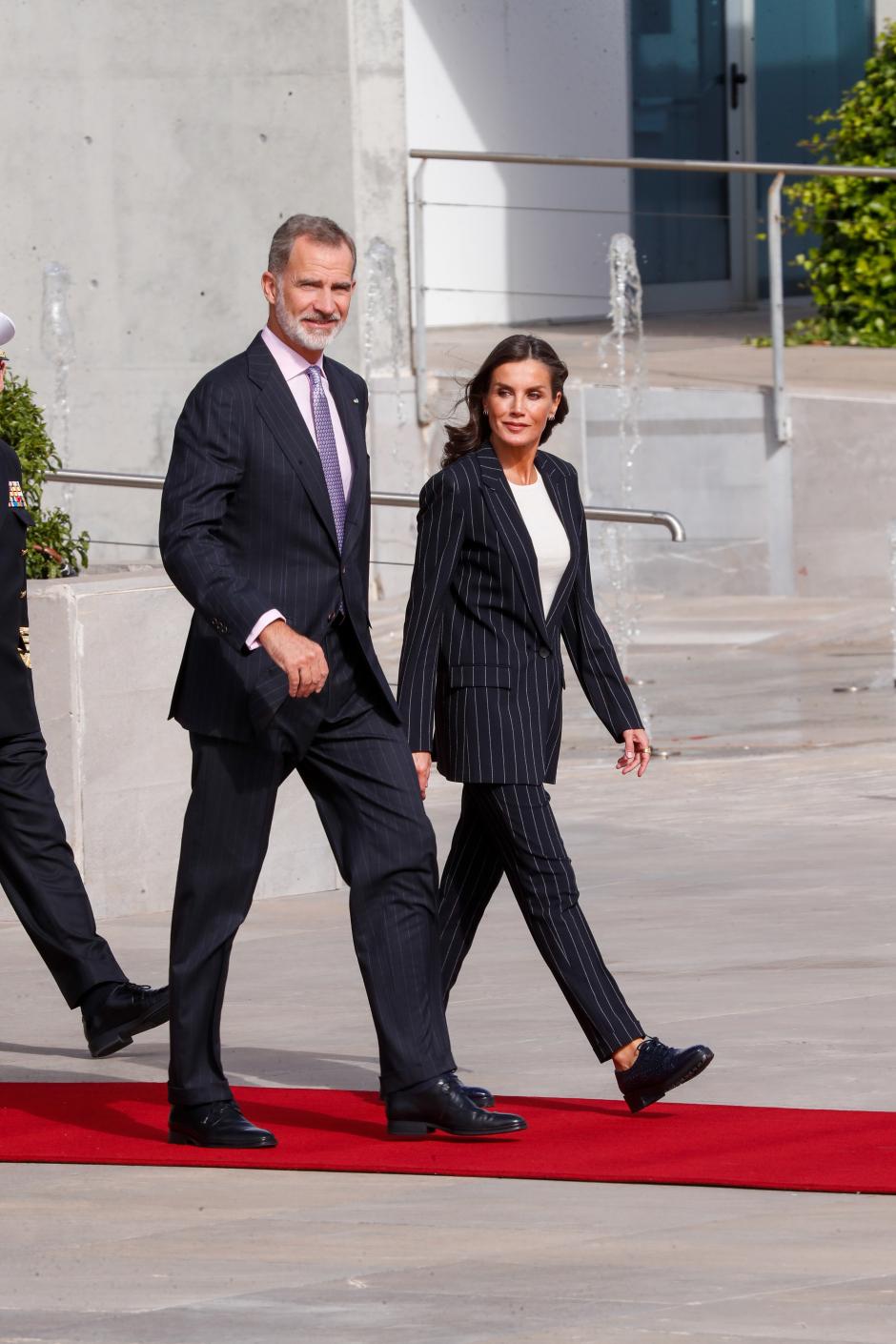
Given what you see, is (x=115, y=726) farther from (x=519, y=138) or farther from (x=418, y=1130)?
(x=519, y=138)

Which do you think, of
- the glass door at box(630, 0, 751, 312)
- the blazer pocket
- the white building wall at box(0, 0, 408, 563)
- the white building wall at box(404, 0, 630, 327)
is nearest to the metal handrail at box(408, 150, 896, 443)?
the white building wall at box(0, 0, 408, 563)

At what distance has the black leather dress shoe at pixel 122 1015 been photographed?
598cm

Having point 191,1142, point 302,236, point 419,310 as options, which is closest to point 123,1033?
point 191,1142

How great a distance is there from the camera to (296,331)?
514 centimetres

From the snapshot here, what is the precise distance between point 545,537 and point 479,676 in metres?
0.33

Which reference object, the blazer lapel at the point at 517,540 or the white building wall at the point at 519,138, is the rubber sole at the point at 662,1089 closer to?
the blazer lapel at the point at 517,540

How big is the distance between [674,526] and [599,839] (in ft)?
8.12

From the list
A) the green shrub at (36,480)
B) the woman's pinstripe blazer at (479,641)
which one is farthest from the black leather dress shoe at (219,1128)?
the green shrub at (36,480)

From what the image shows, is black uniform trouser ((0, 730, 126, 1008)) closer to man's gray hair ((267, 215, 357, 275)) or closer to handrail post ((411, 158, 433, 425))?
man's gray hair ((267, 215, 357, 275))

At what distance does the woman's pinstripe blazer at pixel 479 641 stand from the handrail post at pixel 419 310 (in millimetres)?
10093

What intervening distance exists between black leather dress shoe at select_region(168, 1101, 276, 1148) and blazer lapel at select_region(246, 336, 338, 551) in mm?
1102

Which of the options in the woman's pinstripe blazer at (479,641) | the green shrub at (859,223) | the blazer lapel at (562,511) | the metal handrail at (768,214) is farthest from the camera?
the green shrub at (859,223)

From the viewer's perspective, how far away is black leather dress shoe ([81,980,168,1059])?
19.6 ft

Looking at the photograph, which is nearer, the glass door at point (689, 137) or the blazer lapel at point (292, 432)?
the blazer lapel at point (292, 432)
